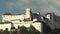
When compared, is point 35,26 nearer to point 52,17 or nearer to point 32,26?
point 32,26

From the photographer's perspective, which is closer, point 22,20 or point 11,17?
point 22,20

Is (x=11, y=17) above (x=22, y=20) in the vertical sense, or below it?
above

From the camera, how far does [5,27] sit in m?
41.0

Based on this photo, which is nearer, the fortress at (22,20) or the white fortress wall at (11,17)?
the fortress at (22,20)

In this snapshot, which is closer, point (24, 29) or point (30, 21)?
point (24, 29)

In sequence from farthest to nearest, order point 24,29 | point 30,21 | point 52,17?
point 52,17
point 30,21
point 24,29

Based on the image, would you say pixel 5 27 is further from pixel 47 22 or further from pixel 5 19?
pixel 47 22

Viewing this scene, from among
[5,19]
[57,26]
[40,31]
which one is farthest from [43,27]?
[5,19]

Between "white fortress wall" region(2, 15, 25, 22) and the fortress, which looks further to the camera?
"white fortress wall" region(2, 15, 25, 22)

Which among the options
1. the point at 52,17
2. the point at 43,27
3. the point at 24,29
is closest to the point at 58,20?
the point at 52,17

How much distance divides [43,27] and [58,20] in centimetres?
543

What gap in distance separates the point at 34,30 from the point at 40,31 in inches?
40.9

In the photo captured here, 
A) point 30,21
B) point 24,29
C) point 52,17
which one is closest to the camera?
point 24,29

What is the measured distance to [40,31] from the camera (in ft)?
129
